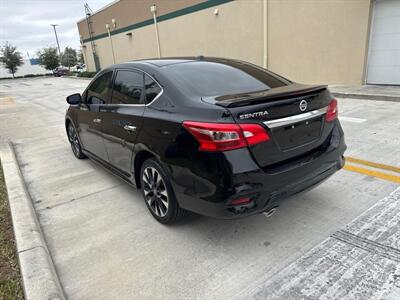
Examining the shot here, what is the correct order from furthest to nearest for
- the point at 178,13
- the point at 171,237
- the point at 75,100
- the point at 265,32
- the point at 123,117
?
the point at 178,13 < the point at 265,32 < the point at 75,100 < the point at 123,117 < the point at 171,237

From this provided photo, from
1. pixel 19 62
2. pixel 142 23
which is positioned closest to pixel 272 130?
pixel 142 23

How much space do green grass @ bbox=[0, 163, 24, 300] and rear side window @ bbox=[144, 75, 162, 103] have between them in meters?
1.85

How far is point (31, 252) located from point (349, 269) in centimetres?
262

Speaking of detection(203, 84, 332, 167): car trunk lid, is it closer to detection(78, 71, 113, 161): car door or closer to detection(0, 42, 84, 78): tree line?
detection(78, 71, 113, 161): car door

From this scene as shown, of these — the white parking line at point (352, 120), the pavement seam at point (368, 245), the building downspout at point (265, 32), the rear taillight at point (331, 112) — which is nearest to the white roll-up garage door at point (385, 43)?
the building downspout at point (265, 32)

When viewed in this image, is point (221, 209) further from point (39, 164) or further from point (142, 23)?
point (142, 23)

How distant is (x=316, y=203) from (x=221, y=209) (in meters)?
1.47

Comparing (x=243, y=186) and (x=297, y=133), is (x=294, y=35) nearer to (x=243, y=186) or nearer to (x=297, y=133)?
(x=297, y=133)

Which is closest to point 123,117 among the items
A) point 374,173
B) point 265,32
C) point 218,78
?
point 218,78

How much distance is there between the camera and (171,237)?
3.03m

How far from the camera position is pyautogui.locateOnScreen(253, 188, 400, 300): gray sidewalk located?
2211mm

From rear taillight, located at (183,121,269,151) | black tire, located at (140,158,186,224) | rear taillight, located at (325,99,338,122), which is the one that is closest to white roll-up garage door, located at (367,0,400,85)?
rear taillight, located at (325,99,338,122)

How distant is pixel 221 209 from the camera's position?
246 cm

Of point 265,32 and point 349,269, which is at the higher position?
point 265,32
